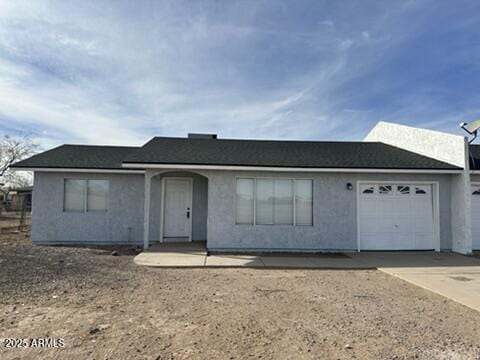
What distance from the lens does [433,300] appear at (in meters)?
5.57

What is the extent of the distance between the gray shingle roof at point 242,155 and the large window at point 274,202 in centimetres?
74

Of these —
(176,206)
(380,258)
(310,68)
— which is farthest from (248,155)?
(380,258)

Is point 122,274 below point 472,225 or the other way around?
below

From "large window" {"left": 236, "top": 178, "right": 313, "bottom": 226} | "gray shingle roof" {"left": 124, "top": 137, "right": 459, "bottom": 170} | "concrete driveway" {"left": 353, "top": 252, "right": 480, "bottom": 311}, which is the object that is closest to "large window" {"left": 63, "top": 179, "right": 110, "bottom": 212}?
"gray shingle roof" {"left": 124, "top": 137, "right": 459, "bottom": 170}

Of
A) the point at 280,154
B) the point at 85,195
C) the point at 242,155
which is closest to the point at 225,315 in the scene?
the point at 242,155

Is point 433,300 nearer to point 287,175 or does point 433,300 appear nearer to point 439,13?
point 287,175

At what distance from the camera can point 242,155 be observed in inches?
430

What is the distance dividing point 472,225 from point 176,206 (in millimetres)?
11163

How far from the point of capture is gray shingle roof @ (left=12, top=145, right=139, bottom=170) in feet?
36.3

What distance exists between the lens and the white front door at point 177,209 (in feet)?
38.1

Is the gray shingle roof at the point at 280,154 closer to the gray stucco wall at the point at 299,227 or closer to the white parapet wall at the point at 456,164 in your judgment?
the white parapet wall at the point at 456,164

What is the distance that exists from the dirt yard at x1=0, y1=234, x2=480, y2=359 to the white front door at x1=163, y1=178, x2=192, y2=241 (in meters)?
4.09

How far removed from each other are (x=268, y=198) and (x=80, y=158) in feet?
25.7

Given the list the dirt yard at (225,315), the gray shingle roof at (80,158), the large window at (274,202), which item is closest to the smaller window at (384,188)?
the large window at (274,202)
